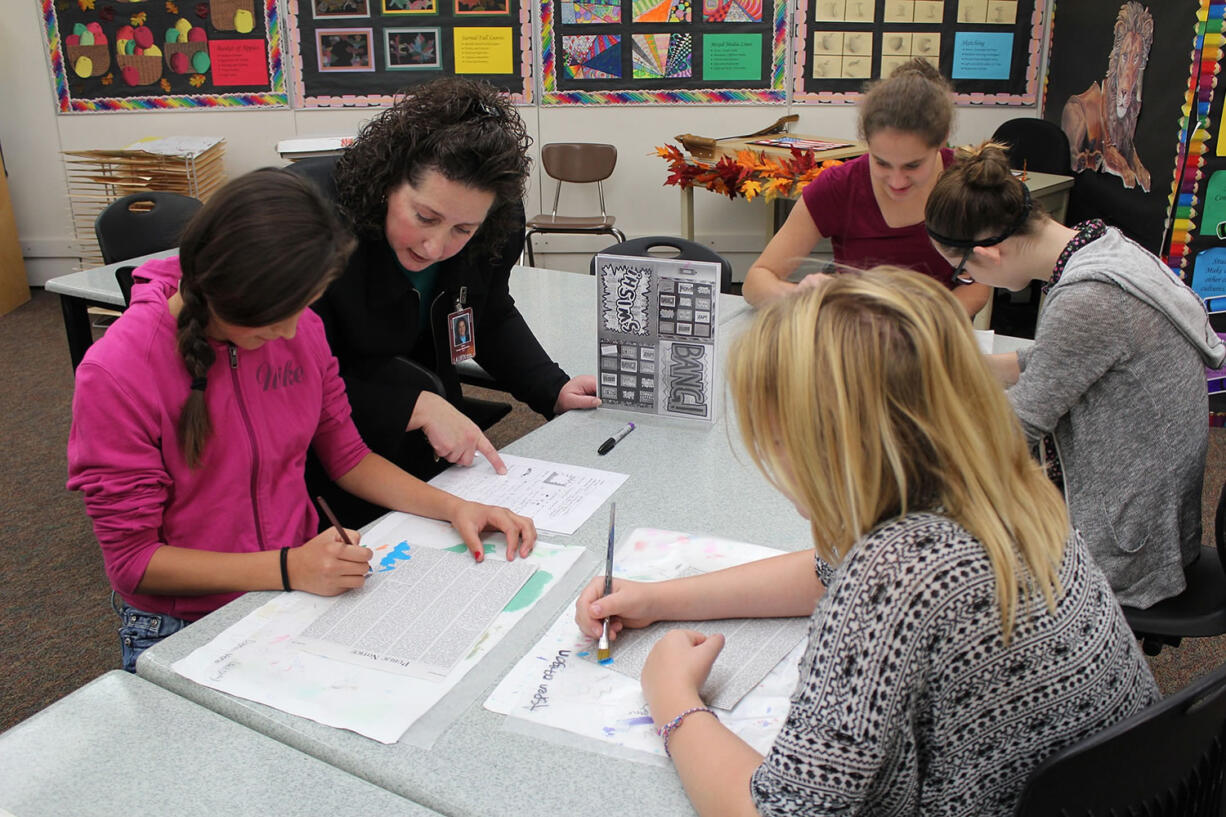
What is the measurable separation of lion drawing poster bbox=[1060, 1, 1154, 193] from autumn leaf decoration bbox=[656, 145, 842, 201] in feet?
3.53

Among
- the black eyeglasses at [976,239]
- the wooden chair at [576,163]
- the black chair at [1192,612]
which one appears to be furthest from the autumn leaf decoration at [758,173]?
the black chair at [1192,612]

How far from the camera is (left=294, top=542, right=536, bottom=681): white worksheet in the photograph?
3.26 ft

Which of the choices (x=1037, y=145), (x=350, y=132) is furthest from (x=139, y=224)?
(x=1037, y=145)

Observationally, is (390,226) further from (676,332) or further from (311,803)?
Result: (311,803)

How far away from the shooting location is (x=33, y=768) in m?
0.85

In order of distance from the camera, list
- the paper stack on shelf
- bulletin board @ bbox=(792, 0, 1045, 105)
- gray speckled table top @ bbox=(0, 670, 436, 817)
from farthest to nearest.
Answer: bulletin board @ bbox=(792, 0, 1045, 105), the paper stack on shelf, gray speckled table top @ bbox=(0, 670, 436, 817)

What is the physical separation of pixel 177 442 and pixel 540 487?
1.67 feet

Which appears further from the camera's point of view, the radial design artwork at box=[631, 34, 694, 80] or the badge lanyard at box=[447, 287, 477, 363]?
the radial design artwork at box=[631, 34, 694, 80]

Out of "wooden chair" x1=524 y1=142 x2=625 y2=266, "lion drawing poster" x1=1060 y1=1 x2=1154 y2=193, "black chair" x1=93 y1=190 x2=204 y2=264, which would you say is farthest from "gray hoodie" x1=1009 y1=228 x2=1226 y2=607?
"wooden chair" x1=524 y1=142 x2=625 y2=266

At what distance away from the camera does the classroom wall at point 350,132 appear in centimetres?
488

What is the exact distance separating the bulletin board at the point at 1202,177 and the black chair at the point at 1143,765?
2.81 m

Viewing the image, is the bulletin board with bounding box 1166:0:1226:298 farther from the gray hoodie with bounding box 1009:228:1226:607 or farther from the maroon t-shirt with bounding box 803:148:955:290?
the gray hoodie with bounding box 1009:228:1226:607

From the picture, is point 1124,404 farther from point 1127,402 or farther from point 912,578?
point 912,578

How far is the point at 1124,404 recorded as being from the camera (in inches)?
55.9
